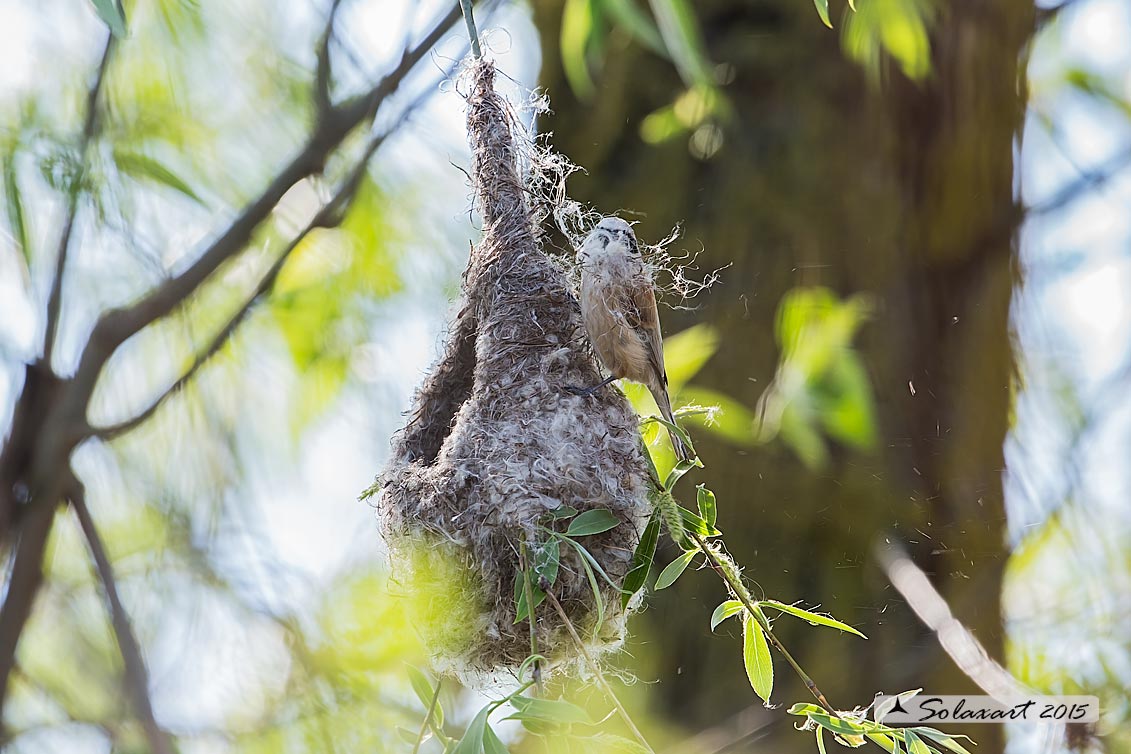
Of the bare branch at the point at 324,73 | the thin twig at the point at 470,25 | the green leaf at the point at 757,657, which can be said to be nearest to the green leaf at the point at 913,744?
the green leaf at the point at 757,657

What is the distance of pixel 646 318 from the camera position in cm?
132

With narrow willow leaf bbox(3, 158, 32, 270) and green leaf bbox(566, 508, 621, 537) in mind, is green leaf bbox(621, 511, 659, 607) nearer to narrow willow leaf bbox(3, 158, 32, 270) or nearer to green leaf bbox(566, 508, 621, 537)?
green leaf bbox(566, 508, 621, 537)

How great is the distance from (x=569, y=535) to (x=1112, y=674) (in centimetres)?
152

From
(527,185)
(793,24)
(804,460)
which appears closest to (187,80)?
(527,185)

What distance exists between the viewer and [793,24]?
2117 mm

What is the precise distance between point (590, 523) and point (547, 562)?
65mm

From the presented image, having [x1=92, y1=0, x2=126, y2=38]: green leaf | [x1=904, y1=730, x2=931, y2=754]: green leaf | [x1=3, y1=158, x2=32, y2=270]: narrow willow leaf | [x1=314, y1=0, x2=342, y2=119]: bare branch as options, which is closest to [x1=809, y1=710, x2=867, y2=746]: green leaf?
[x1=904, y1=730, x2=931, y2=754]: green leaf

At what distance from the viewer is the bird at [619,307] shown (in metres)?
1.27

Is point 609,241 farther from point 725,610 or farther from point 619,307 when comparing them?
point 725,610

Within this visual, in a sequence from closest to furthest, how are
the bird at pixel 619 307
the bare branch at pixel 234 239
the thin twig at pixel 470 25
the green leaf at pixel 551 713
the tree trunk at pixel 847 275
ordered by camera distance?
the green leaf at pixel 551 713 < the thin twig at pixel 470 25 < the bird at pixel 619 307 < the bare branch at pixel 234 239 < the tree trunk at pixel 847 275

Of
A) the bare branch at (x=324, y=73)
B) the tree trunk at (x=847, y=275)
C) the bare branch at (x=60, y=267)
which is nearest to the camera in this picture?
the bare branch at (x=60, y=267)

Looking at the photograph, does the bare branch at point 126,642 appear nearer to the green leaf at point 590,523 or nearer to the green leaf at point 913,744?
the green leaf at point 590,523

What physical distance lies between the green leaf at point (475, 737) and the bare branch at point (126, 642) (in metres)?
0.94

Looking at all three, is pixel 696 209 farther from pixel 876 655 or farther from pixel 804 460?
pixel 876 655
